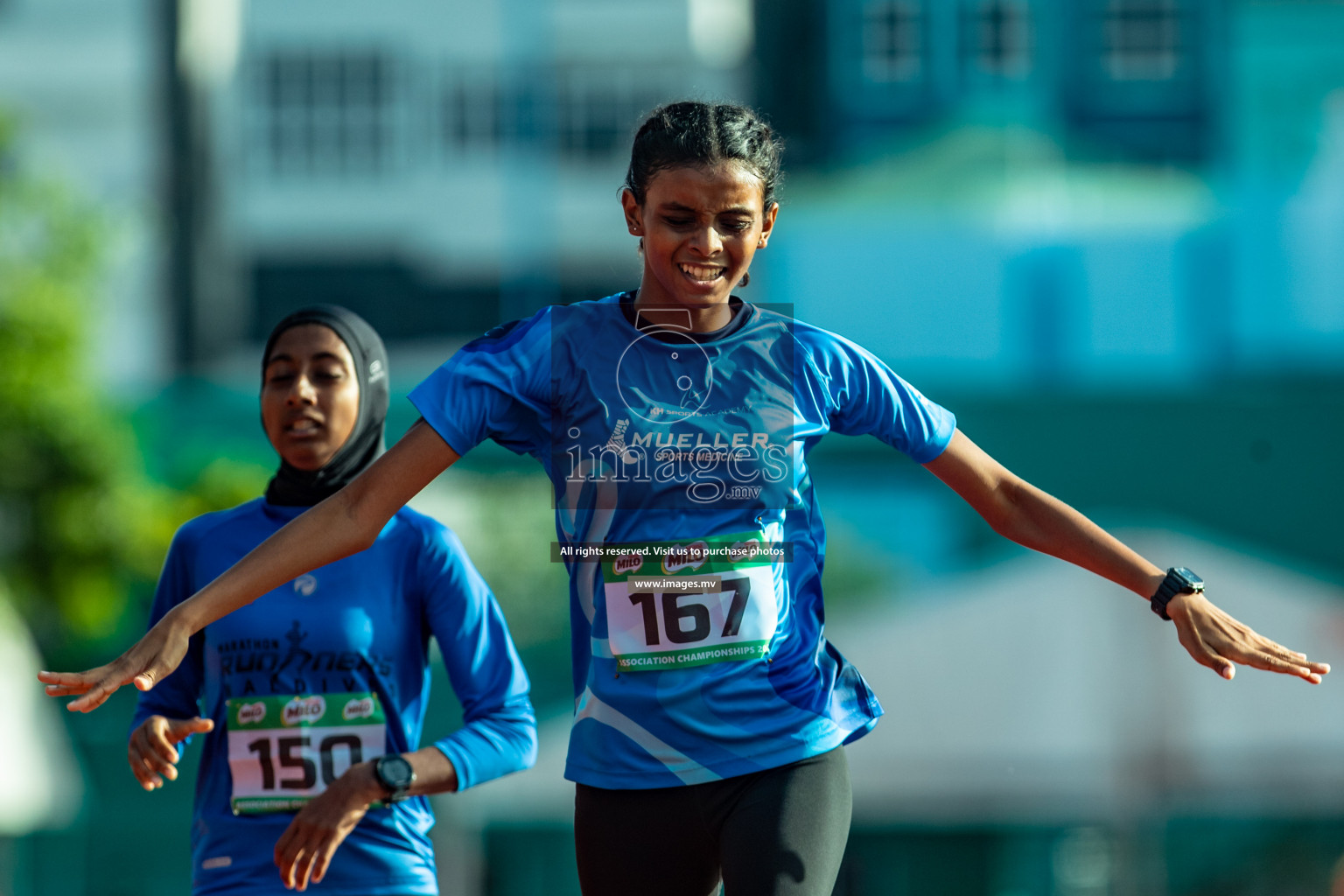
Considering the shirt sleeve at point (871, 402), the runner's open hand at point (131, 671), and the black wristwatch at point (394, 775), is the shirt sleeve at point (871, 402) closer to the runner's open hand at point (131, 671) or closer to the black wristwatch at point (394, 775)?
the black wristwatch at point (394, 775)

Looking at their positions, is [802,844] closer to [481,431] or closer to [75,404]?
[481,431]

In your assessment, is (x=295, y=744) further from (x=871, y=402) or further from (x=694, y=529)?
(x=871, y=402)

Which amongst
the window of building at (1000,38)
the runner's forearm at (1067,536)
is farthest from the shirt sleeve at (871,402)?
the window of building at (1000,38)

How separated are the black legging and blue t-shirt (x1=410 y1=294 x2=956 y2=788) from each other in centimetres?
4

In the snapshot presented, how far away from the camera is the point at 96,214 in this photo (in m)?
11.5

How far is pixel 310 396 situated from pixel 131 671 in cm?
111

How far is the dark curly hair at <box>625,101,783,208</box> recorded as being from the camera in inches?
104

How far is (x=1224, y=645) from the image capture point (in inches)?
101

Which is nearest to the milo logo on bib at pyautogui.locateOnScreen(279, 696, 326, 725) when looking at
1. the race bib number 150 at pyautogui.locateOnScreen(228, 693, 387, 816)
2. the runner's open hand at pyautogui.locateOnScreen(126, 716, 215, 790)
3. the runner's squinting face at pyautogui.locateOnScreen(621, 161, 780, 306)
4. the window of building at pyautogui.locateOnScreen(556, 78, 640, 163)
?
the race bib number 150 at pyautogui.locateOnScreen(228, 693, 387, 816)

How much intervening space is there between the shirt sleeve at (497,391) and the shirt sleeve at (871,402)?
0.44m

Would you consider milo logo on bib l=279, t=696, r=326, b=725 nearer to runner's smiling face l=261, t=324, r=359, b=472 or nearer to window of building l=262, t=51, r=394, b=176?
runner's smiling face l=261, t=324, r=359, b=472

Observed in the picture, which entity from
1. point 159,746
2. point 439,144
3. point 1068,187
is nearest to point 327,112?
point 439,144

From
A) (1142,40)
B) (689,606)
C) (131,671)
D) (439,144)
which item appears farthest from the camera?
(1142,40)

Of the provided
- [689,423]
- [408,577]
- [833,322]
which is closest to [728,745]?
[689,423]
